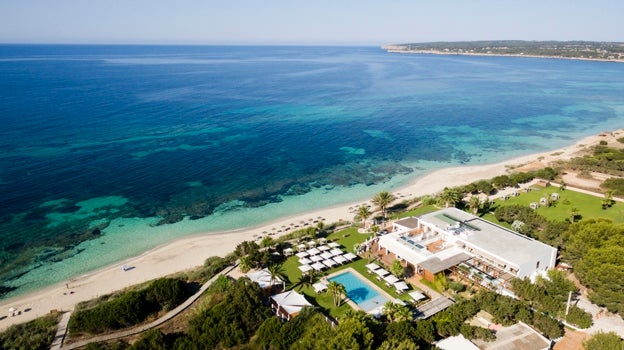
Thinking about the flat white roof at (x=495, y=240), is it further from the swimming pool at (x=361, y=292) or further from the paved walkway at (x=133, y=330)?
the paved walkway at (x=133, y=330)

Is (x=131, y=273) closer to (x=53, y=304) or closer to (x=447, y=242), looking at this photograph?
(x=53, y=304)

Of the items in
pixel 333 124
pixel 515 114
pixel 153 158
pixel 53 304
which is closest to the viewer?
pixel 53 304

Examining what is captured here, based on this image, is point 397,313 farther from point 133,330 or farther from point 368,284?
point 133,330

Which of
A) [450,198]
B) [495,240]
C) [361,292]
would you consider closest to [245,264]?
[361,292]

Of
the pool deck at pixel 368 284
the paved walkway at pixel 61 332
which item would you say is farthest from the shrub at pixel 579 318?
the paved walkway at pixel 61 332

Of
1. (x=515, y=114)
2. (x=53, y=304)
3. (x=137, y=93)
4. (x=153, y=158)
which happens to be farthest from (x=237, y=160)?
(x=515, y=114)

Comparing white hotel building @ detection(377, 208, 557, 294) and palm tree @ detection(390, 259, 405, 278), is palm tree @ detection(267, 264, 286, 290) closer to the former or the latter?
palm tree @ detection(390, 259, 405, 278)
